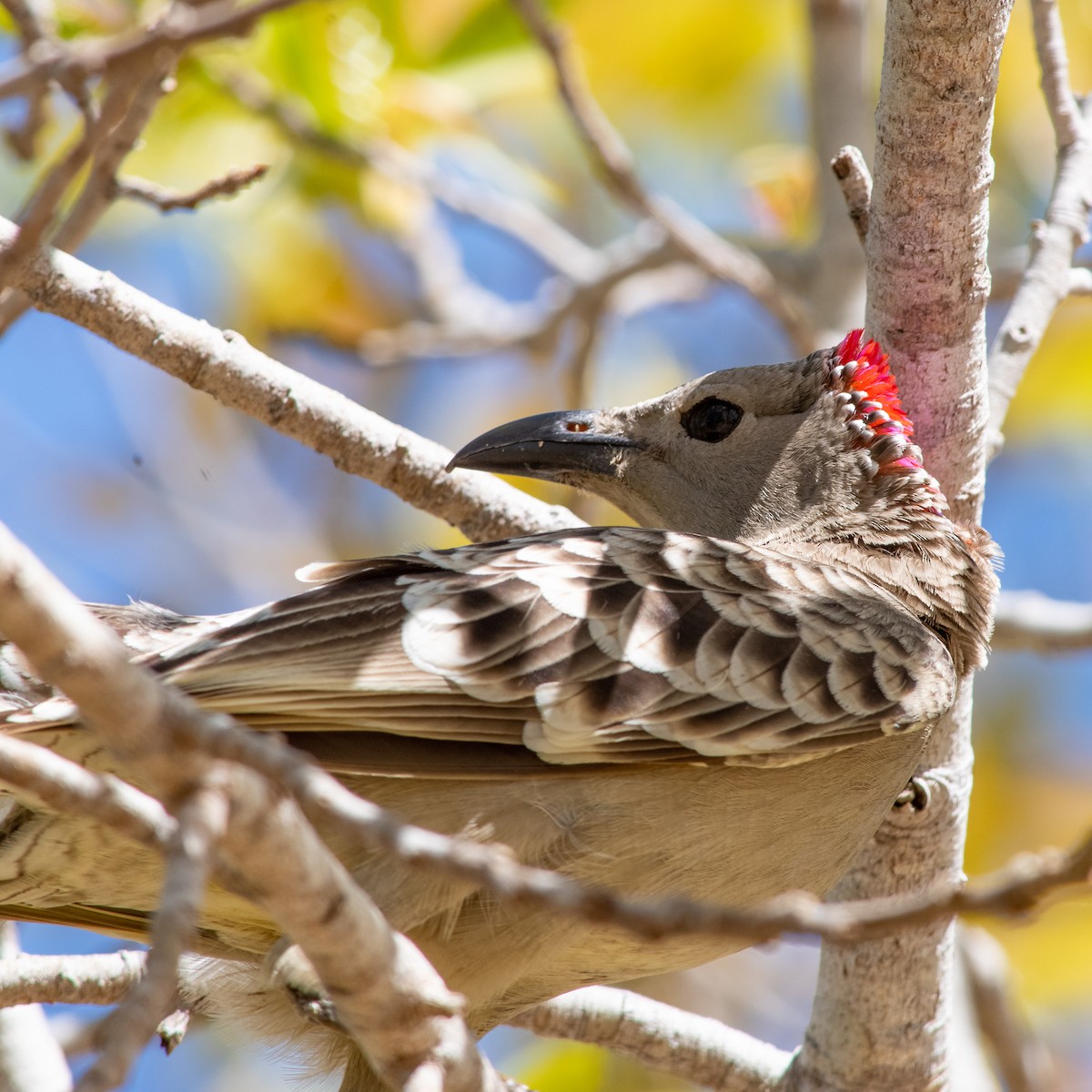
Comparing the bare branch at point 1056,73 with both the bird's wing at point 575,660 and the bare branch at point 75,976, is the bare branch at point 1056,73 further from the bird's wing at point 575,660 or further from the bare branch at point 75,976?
the bare branch at point 75,976

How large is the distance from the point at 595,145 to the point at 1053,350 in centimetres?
378

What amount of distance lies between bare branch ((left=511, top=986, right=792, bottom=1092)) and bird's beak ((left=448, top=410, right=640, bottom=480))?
1773mm

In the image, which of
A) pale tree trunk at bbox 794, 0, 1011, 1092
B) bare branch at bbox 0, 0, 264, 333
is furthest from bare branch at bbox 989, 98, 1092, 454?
bare branch at bbox 0, 0, 264, 333

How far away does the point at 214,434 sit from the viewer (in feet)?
30.2

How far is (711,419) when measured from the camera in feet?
15.7

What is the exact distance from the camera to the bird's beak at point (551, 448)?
4.57m

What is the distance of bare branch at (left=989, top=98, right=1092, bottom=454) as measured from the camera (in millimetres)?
4668

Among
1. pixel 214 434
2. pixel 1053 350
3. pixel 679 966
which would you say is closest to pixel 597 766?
pixel 679 966

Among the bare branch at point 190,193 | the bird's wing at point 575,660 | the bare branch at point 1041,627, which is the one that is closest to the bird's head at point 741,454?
the bird's wing at point 575,660

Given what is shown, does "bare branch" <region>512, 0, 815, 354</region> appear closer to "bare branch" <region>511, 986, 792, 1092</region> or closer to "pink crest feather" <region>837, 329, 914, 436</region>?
"pink crest feather" <region>837, 329, 914, 436</region>

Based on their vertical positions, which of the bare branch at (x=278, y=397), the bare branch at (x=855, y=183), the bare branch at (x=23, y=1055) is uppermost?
the bare branch at (x=855, y=183)

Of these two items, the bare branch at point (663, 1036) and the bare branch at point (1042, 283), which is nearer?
the bare branch at point (663, 1036)

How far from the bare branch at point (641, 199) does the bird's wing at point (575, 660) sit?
7.42 ft

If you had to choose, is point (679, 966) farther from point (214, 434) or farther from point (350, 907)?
point (214, 434)
